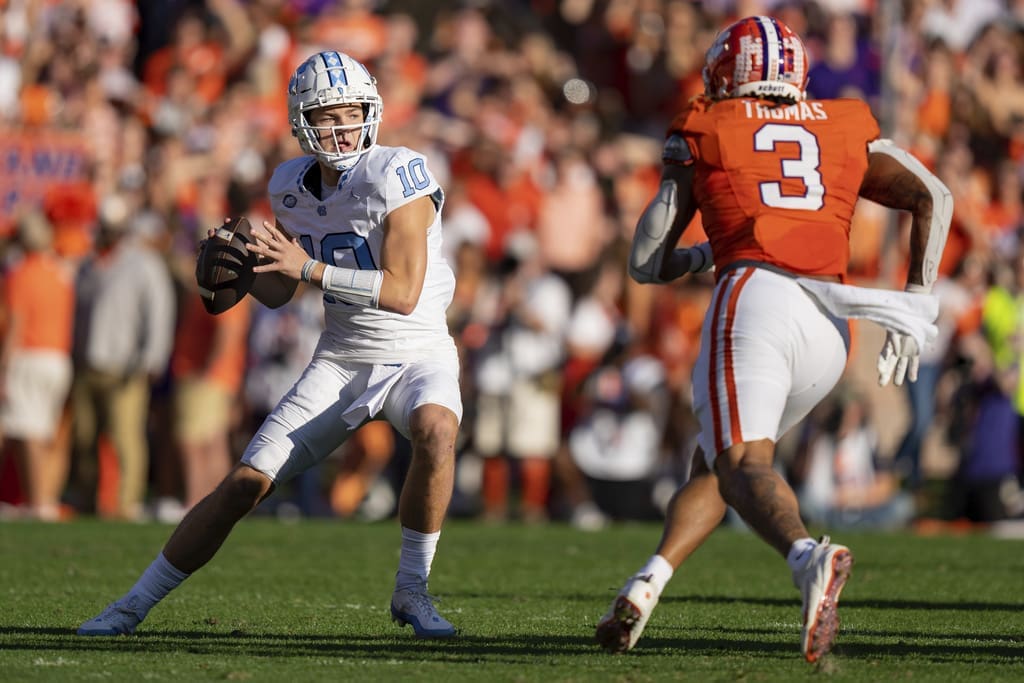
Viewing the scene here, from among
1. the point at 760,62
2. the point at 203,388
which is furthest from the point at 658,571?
the point at 203,388

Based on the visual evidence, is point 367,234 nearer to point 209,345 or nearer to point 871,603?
point 871,603

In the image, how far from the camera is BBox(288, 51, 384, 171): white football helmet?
19.6ft

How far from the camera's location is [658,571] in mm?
5180

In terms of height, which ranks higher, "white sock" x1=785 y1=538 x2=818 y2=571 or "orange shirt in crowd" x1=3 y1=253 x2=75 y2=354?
"orange shirt in crowd" x1=3 y1=253 x2=75 y2=354

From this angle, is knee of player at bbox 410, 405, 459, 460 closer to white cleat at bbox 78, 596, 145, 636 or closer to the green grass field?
the green grass field

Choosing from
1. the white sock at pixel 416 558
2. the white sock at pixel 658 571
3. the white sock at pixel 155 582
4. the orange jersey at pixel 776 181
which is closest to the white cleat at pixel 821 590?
the white sock at pixel 658 571

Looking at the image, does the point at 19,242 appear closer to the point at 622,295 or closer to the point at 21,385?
the point at 21,385

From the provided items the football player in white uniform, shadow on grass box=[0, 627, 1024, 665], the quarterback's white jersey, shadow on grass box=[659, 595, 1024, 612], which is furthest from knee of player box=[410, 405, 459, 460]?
shadow on grass box=[659, 595, 1024, 612]

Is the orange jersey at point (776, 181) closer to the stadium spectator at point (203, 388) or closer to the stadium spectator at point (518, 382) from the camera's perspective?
the stadium spectator at point (203, 388)

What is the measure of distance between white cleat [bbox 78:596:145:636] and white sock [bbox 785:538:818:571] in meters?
2.30

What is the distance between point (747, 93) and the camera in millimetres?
5441

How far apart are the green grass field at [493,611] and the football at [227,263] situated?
116cm

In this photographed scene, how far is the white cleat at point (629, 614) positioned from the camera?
5.11 m

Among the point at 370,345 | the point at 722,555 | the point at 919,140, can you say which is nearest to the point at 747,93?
the point at 370,345
